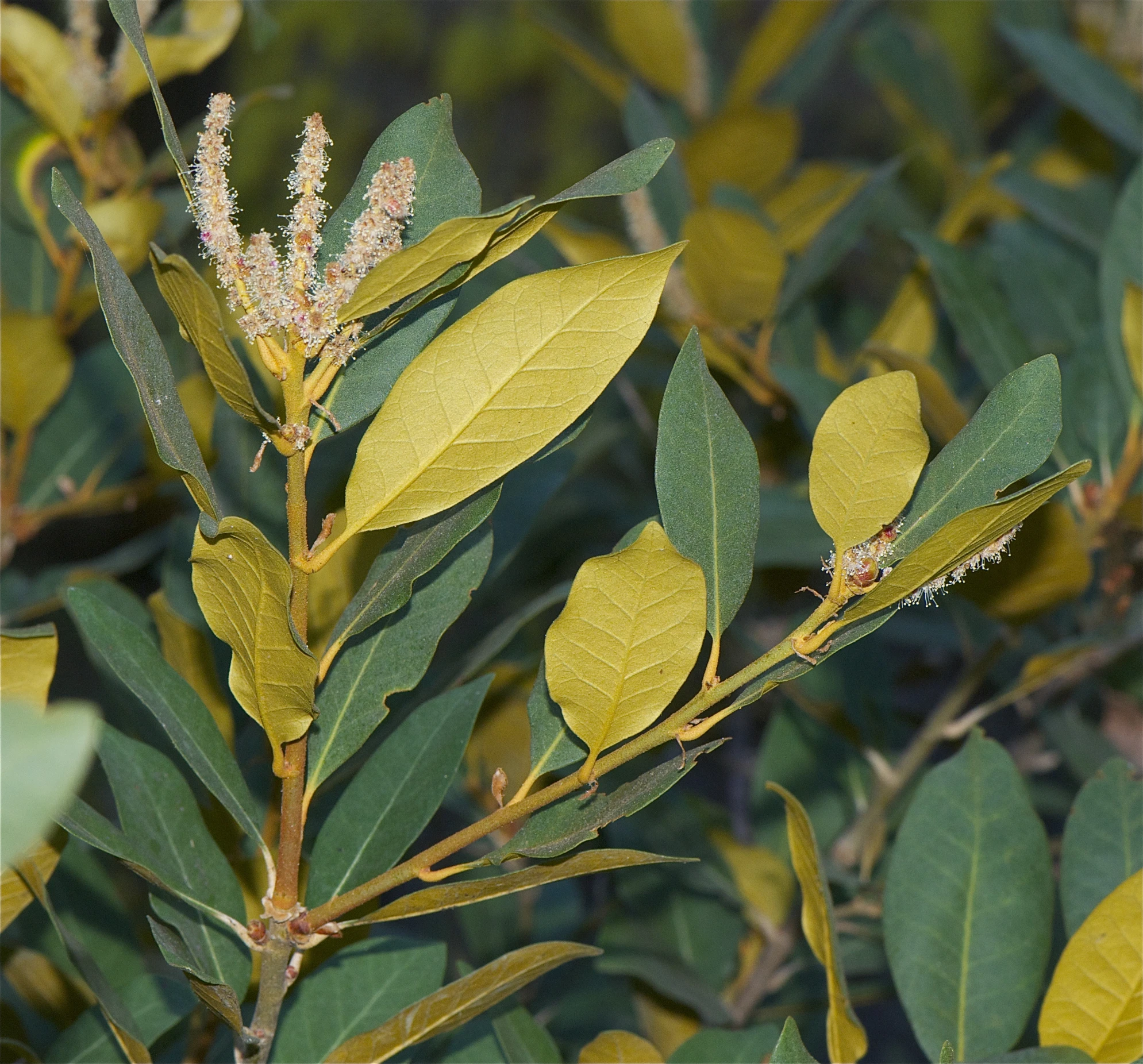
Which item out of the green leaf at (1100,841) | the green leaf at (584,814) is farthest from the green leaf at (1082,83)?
the green leaf at (584,814)

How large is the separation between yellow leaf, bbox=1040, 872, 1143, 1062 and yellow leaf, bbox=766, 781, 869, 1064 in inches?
3.8

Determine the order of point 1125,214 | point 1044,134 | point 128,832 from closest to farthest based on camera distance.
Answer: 1. point 128,832
2. point 1125,214
3. point 1044,134

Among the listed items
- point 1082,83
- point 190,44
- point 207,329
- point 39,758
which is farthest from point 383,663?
point 1082,83

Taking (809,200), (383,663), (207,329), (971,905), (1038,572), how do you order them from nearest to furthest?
(207,329)
(383,663)
(971,905)
(1038,572)
(809,200)

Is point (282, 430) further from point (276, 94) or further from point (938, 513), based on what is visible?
point (276, 94)

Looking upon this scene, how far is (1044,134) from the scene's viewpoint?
52.3 inches

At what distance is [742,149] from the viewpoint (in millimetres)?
1123

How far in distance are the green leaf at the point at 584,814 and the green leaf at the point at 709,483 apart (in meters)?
0.06

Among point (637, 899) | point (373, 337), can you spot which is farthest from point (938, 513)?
point (637, 899)

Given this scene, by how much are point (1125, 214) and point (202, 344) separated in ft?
2.13

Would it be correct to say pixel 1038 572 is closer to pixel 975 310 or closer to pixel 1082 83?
pixel 975 310

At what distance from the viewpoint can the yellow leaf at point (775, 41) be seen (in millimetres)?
1183

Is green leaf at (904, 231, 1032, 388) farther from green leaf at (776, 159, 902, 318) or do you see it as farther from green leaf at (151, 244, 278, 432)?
green leaf at (151, 244, 278, 432)

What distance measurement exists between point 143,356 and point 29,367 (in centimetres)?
48
